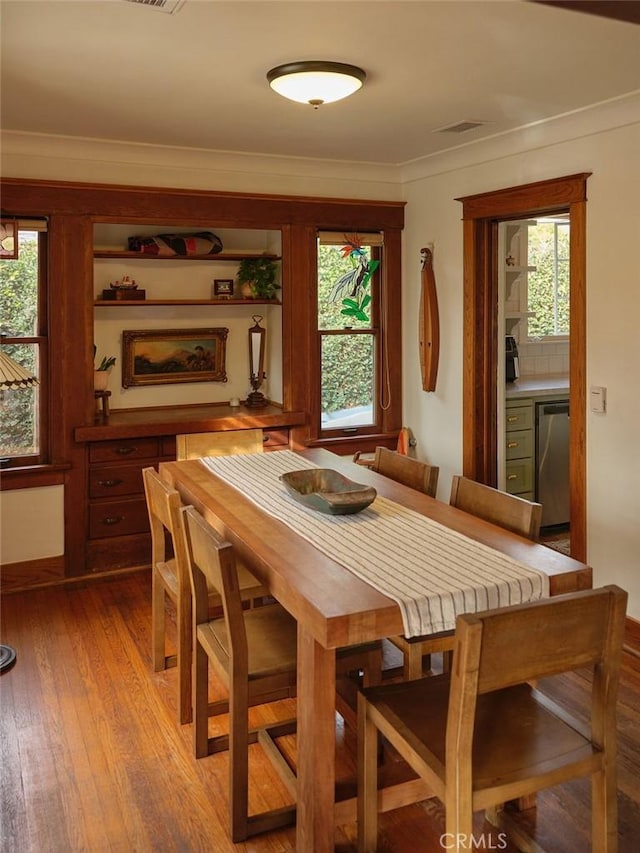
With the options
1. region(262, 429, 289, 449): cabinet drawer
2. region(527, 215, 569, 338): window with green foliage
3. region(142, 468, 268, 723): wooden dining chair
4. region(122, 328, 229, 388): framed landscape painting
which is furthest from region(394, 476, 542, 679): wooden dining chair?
region(527, 215, 569, 338): window with green foliage

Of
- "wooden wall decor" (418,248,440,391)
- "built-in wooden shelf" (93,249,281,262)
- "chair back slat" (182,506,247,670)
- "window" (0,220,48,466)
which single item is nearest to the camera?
"chair back slat" (182,506,247,670)

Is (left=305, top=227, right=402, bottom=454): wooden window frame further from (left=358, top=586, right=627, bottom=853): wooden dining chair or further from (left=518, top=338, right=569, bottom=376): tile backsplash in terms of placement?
(left=358, top=586, right=627, bottom=853): wooden dining chair

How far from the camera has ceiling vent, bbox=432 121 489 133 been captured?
12.6 ft

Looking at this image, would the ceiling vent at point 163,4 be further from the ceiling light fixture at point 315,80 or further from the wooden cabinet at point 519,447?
the wooden cabinet at point 519,447

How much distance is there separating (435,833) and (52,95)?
125 inches

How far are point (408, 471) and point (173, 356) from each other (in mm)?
2319

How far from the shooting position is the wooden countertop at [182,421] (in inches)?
173

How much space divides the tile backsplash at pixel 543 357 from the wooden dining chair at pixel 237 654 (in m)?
3.76

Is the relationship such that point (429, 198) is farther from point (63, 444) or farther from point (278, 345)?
point (63, 444)

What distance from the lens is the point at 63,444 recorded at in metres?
4.34

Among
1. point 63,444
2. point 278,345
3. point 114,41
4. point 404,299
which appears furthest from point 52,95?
point 404,299

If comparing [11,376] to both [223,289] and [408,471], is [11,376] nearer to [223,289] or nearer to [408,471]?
[408,471]

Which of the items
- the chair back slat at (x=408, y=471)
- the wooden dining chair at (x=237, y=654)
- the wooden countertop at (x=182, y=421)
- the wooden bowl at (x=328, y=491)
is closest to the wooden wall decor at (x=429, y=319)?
the wooden countertop at (x=182, y=421)

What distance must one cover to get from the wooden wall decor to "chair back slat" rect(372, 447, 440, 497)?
145 cm
